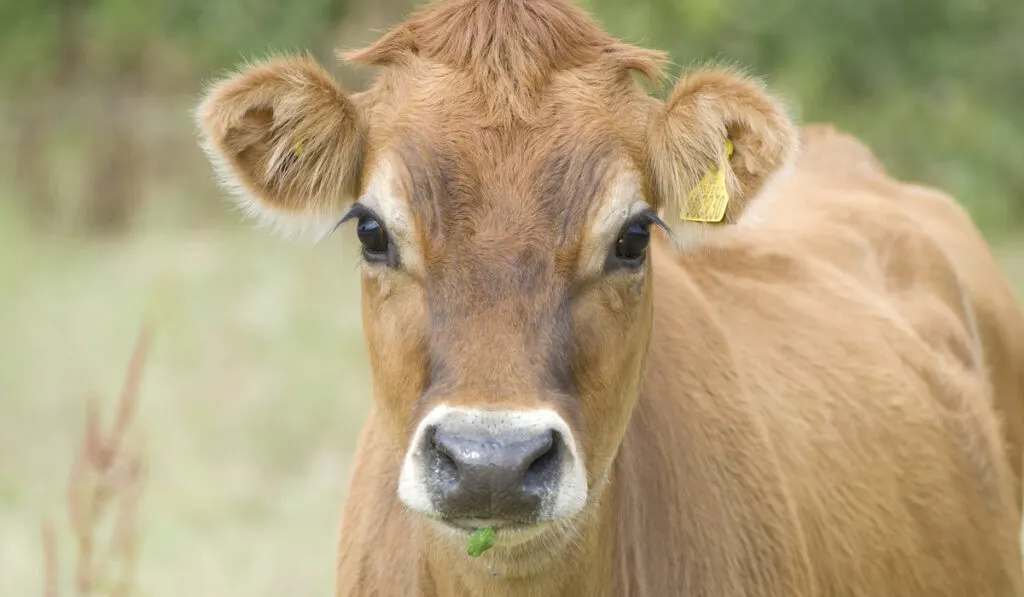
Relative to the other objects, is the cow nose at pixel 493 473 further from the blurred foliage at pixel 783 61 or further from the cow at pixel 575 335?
the blurred foliage at pixel 783 61

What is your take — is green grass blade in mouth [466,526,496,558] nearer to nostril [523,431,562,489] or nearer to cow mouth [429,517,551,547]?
cow mouth [429,517,551,547]

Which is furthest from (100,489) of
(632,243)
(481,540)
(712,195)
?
(712,195)

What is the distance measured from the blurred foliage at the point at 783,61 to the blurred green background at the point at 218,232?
0.02 metres

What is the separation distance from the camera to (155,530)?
7242mm

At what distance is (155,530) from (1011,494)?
4292 mm

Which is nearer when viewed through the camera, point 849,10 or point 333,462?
point 333,462

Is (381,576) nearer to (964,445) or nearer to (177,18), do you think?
(964,445)

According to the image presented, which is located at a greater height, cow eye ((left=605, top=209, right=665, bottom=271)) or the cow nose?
cow eye ((left=605, top=209, right=665, bottom=271))

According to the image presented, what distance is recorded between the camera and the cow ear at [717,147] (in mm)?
3334

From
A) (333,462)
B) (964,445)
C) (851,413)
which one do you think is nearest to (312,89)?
(851,413)

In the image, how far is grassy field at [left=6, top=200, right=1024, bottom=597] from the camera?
7020 mm

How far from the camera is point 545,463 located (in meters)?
2.81

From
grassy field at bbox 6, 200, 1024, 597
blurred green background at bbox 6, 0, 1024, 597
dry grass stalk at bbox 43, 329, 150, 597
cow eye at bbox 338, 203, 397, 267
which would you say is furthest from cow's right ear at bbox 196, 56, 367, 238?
grassy field at bbox 6, 200, 1024, 597

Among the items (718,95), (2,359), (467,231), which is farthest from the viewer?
(2,359)
